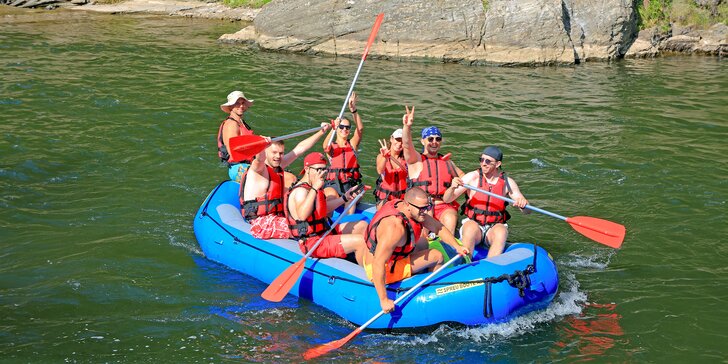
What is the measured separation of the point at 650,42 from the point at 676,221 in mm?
8992

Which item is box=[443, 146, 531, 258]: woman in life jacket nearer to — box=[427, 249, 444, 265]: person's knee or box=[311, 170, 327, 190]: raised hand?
box=[427, 249, 444, 265]: person's knee

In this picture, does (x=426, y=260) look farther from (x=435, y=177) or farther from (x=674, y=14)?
(x=674, y=14)

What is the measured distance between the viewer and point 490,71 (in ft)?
48.3

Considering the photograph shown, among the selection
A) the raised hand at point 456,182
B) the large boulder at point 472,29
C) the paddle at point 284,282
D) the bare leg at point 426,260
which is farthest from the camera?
the large boulder at point 472,29

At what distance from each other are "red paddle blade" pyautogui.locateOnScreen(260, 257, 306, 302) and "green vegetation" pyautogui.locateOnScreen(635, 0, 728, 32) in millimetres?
12509

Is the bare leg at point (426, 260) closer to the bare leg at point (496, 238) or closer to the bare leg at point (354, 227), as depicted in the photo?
the bare leg at point (496, 238)

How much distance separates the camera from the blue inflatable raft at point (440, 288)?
5820 mm

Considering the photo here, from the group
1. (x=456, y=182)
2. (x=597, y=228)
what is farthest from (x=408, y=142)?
(x=597, y=228)

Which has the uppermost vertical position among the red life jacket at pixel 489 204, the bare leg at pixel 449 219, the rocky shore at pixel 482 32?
the rocky shore at pixel 482 32

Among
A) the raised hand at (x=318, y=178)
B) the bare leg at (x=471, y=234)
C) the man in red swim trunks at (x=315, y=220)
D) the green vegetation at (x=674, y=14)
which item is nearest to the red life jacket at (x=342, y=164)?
the man in red swim trunks at (x=315, y=220)

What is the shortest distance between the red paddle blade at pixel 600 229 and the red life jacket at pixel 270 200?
8.26 feet

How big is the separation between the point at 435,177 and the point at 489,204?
1.84 feet

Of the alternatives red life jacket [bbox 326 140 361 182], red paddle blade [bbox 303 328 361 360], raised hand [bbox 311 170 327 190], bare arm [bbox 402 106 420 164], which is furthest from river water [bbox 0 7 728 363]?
bare arm [bbox 402 106 420 164]

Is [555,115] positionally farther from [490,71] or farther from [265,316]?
[265,316]
